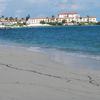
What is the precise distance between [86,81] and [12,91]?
294 cm

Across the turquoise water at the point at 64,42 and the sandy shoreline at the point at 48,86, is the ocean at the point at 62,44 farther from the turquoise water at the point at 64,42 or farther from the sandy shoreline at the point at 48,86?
the sandy shoreline at the point at 48,86

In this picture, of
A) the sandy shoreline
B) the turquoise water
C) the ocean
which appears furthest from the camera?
the turquoise water

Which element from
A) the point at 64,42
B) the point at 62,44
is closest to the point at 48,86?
the point at 62,44

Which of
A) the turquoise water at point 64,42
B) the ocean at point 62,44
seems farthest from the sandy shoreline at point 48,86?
the turquoise water at point 64,42

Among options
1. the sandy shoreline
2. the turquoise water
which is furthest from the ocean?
the sandy shoreline

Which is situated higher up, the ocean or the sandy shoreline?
the sandy shoreline

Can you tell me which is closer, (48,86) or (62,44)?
(48,86)

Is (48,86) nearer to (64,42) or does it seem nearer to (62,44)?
(62,44)

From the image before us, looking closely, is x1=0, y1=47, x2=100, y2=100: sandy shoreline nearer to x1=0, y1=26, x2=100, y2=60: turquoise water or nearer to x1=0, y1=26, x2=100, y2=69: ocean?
x1=0, y1=26, x2=100, y2=69: ocean

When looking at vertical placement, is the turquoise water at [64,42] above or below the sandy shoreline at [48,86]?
below

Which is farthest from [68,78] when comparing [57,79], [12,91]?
[12,91]

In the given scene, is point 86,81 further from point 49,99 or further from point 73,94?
point 49,99

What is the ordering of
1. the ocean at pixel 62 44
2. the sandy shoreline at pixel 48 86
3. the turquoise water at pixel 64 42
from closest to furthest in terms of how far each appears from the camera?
the sandy shoreline at pixel 48 86
the ocean at pixel 62 44
the turquoise water at pixel 64 42

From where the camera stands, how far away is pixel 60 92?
8984mm
